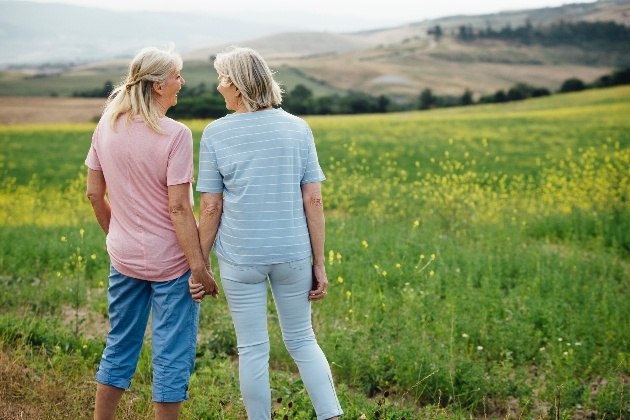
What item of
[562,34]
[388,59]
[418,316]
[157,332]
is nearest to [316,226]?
[157,332]

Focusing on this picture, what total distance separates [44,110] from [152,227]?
1174 inches

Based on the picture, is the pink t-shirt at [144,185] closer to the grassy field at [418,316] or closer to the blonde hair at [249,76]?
the blonde hair at [249,76]

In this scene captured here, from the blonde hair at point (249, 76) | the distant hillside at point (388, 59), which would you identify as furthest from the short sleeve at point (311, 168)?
the distant hillside at point (388, 59)

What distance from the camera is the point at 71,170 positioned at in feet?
61.9

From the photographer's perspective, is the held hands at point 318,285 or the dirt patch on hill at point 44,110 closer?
the held hands at point 318,285

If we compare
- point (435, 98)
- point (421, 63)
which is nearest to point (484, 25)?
point (421, 63)

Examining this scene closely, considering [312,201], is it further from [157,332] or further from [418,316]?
[418,316]

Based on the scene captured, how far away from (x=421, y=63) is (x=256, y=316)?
2198 inches

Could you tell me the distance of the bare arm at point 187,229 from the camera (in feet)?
10.6

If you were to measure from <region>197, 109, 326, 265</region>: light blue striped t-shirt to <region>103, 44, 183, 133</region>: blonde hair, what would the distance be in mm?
309

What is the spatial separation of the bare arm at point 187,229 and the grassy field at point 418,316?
1172mm

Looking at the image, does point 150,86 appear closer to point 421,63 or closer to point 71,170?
point 71,170

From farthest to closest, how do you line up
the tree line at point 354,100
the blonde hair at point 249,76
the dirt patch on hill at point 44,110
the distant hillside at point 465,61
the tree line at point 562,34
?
the distant hillside at point 465,61, the tree line at point 562,34, the tree line at point 354,100, the dirt patch on hill at point 44,110, the blonde hair at point 249,76

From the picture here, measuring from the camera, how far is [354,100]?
3772cm
